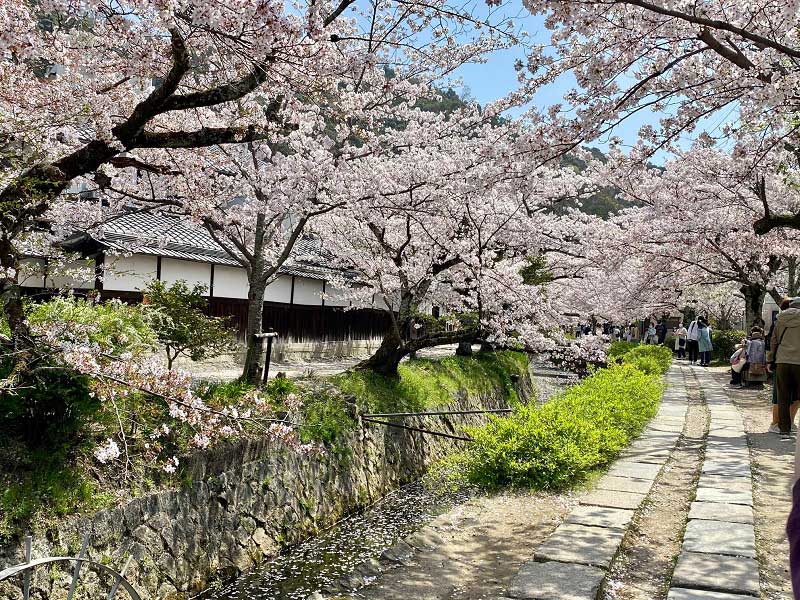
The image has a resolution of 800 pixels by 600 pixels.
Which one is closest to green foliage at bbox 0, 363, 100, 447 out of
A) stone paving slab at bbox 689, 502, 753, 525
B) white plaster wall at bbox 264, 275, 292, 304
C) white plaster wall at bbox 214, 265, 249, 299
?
stone paving slab at bbox 689, 502, 753, 525

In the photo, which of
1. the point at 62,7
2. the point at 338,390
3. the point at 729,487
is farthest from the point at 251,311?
the point at 729,487

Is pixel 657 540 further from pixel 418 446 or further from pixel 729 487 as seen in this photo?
pixel 418 446

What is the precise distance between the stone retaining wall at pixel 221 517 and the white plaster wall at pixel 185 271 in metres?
10.1

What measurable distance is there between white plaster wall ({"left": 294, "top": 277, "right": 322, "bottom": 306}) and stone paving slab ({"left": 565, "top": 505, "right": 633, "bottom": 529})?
1816 centimetres

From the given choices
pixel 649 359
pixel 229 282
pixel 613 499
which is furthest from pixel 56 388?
pixel 649 359

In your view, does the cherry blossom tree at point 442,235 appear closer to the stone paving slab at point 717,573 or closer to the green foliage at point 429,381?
the green foliage at point 429,381

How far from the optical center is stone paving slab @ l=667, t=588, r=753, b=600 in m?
3.90

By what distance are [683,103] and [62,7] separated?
609 centimetres

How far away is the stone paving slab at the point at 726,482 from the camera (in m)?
6.60

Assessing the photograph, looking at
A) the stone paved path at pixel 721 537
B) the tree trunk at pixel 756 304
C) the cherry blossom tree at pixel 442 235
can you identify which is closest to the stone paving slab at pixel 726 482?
the stone paved path at pixel 721 537

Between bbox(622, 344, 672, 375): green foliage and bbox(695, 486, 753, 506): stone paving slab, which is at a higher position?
bbox(622, 344, 672, 375): green foliage

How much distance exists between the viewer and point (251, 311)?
10617 mm

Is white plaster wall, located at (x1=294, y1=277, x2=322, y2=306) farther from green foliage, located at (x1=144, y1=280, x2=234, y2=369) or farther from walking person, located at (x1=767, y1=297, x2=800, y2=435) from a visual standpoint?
walking person, located at (x1=767, y1=297, x2=800, y2=435)

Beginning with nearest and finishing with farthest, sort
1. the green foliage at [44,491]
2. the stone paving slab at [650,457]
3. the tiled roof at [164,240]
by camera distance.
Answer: the green foliage at [44,491]
the stone paving slab at [650,457]
the tiled roof at [164,240]
